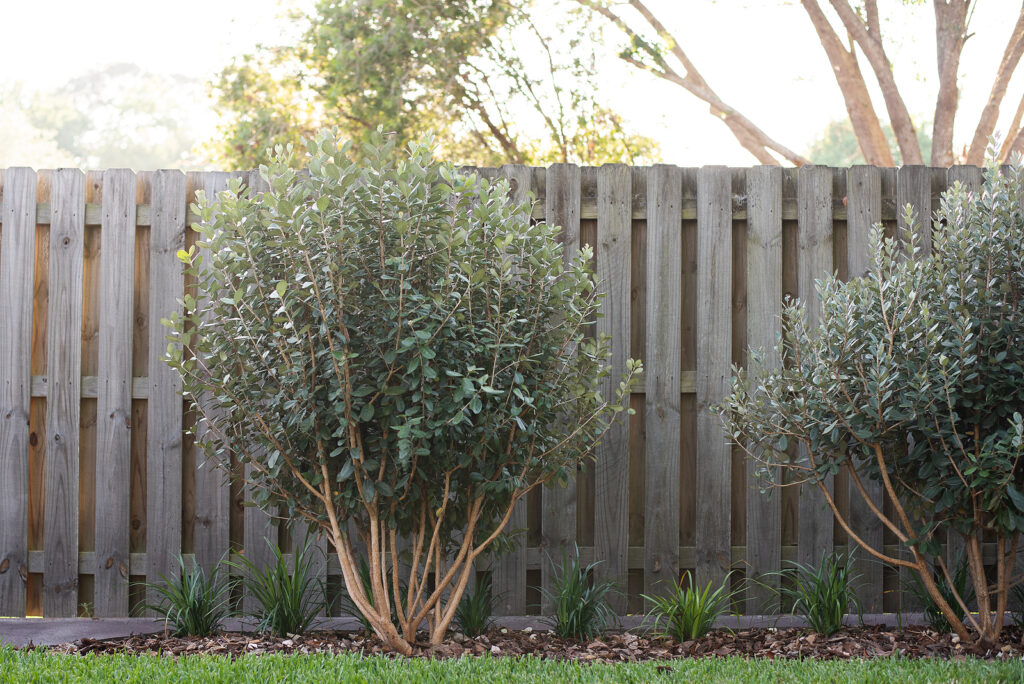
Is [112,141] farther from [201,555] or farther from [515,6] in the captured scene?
[201,555]

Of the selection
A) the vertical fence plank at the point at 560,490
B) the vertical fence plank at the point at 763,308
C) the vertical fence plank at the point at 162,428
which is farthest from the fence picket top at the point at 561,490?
the vertical fence plank at the point at 162,428

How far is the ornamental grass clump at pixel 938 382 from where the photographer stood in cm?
342

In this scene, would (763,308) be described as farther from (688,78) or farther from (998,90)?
(688,78)

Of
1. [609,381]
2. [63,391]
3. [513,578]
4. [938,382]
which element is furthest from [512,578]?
[63,391]

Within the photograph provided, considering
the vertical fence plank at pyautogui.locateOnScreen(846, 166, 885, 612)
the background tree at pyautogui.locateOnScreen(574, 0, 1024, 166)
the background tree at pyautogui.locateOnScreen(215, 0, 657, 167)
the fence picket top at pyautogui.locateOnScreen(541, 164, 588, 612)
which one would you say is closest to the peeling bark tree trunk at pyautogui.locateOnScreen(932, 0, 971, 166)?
the background tree at pyautogui.locateOnScreen(574, 0, 1024, 166)

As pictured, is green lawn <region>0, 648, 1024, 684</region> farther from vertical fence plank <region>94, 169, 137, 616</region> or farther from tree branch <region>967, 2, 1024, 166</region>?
tree branch <region>967, 2, 1024, 166</region>

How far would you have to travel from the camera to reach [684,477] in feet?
14.4

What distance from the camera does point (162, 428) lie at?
428 cm

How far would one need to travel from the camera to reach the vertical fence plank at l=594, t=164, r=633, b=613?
4.28m

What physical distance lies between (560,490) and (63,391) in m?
2.46

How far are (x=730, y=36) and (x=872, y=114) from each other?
223 centimetres

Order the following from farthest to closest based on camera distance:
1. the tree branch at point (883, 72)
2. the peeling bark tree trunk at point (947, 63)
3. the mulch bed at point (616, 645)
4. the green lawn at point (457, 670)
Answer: the tree branch at point (883, 72) < the peeling bark tree trunk at point (947, 63) < the mulch bed at point (616, 645) < the green lawn at point (457, 670)

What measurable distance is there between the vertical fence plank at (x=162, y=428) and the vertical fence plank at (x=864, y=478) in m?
3.28

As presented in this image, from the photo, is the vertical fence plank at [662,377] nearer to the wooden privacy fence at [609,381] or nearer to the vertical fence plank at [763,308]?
the wooden privacy fence at [609,381]
